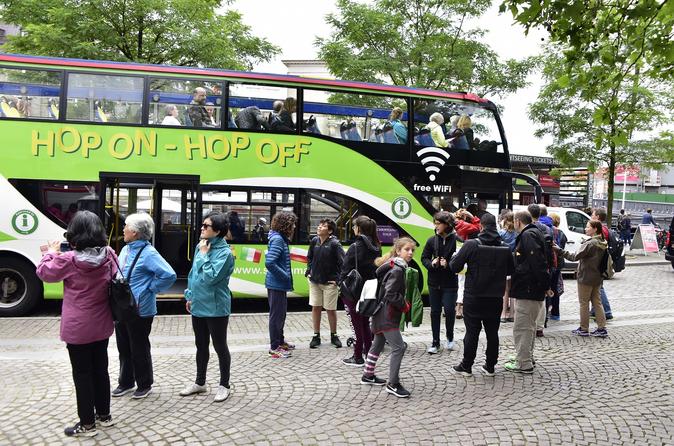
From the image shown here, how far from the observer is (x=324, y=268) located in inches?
255

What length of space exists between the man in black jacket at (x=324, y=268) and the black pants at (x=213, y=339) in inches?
71.8

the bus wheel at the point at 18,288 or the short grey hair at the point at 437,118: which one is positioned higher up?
the short grey hair at the point at 437,118

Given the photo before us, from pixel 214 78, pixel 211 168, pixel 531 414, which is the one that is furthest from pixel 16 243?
pixel 531 414

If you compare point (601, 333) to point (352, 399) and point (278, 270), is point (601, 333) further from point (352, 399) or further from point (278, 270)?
point (278, 270)

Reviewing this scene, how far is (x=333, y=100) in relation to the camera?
31.0 feet

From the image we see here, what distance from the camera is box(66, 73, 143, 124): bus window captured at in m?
8.39

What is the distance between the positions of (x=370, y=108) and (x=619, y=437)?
659cm

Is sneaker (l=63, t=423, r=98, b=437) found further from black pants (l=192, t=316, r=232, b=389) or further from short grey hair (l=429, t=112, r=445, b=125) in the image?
short grey hair (l=429, t=112, r=445, b=125)

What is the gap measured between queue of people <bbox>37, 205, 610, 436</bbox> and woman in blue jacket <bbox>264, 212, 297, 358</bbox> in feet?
0.04

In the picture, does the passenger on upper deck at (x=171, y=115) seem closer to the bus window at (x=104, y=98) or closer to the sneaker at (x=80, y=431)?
the bus window at (x=104, y=98)

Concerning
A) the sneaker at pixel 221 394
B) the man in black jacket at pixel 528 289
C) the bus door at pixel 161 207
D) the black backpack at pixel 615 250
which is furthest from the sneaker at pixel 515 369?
the bus door at pixel 161 207

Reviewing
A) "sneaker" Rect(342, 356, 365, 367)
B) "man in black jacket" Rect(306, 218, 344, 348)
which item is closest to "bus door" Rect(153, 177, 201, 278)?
"man in black jacket" Rect(306, 218, 344, 348)

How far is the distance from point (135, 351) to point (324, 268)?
247cm

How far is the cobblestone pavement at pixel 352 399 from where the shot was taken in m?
4.18
